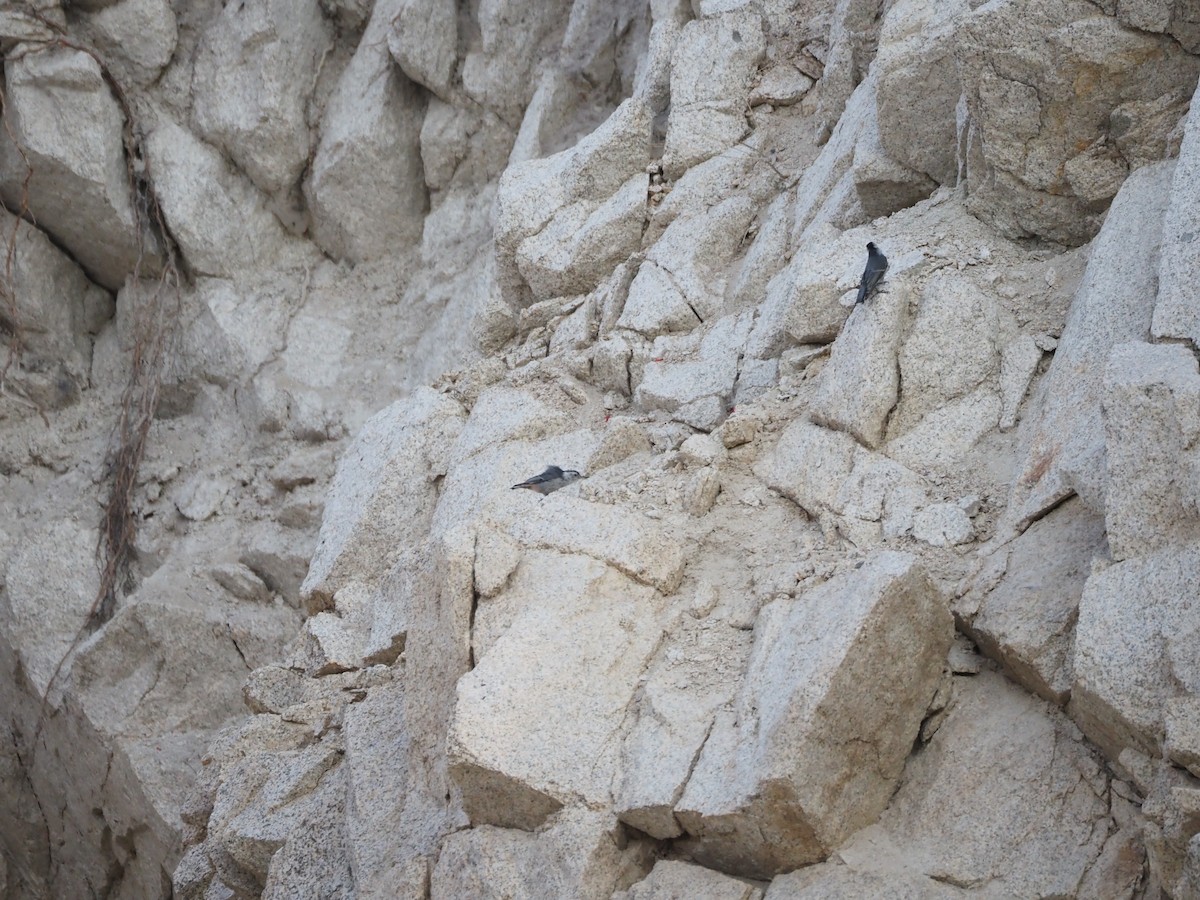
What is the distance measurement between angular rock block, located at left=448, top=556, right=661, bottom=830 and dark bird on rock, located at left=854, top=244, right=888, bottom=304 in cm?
205

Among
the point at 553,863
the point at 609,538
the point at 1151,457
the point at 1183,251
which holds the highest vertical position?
the point at 1183,251

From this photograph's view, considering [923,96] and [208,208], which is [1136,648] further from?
[208,208]

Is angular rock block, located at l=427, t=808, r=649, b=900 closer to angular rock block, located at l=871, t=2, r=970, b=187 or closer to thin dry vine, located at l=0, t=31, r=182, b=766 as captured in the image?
angular rock block, located at l=871, t=2, r=970, b=187

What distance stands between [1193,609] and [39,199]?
35.3 ft

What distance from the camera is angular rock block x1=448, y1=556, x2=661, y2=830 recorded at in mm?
5293

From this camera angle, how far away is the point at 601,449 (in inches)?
299

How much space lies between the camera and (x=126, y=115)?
12109 millimetres

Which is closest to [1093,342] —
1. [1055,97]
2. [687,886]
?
[1055,97]

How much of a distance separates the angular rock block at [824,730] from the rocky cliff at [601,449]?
19 mm

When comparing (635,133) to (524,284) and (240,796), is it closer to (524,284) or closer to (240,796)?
(524,284)

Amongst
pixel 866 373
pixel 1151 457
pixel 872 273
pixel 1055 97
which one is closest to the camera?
pixel 1151 457

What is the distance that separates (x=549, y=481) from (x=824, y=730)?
9.50ft

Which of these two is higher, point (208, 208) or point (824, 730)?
point (208, 208)

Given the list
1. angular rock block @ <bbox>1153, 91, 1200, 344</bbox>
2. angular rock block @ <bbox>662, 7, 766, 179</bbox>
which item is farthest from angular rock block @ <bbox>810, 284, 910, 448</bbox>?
angular rock block @ <bbox>662, 7, 766, 179</bbox>
